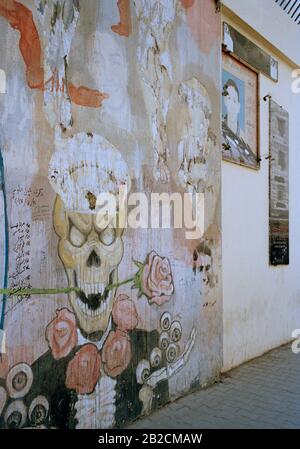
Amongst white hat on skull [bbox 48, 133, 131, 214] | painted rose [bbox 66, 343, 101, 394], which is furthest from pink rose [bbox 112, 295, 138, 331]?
white hat on skull [bbox 48, 133, 131, 214]

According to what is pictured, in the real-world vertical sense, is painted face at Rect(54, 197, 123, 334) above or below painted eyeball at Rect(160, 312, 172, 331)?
above

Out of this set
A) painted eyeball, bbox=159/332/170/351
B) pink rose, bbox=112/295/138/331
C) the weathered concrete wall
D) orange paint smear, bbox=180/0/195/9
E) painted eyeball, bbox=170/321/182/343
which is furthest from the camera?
orange paint smear, bbox=180/0/195/9

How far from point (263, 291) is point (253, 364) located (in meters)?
0.97

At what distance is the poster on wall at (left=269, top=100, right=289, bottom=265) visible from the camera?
6039 millimetres

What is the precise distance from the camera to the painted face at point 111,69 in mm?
3246

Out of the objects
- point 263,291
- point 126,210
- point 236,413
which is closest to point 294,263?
point 263,291

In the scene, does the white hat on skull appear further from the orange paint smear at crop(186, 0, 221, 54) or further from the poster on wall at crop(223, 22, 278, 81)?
the poster on wall at crop(223, 22, 278, 81)

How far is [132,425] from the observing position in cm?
336

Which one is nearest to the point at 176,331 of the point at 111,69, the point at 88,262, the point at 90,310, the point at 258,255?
the point at 90,310

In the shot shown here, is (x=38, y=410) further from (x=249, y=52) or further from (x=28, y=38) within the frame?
(x=249, y=52)

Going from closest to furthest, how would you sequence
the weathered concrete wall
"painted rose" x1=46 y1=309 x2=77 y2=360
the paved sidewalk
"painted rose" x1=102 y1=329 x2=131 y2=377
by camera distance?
the weathered concrete wall < "painted rose" x1=46 y1=309 x2=77 y2=360 < "painted rose" x1=102 y1=329 x2=131 y2=377 < the paved sidewalk

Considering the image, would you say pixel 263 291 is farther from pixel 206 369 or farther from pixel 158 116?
pixel 158 116

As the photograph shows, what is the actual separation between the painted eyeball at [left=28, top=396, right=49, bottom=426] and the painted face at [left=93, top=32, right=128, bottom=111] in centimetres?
203

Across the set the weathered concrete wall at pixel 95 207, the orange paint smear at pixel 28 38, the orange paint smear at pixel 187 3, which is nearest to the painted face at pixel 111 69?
the weathered concrete wall at pixel 95 207
